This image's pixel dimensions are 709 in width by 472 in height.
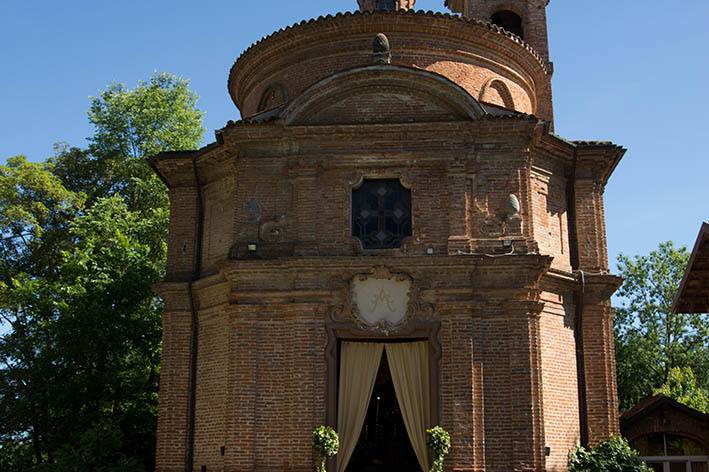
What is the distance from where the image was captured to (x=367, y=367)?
58.5 ft

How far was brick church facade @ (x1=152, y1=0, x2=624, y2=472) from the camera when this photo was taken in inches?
681

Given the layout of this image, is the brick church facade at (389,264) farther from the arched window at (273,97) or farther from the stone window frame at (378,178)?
the arched window at (273,97)

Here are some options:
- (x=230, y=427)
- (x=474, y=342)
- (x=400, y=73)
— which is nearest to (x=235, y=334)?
(x=230, y=427)

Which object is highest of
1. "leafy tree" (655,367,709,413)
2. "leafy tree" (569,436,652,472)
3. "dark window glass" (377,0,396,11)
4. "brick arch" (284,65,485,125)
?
"dark window glass" (377,0,396,11)

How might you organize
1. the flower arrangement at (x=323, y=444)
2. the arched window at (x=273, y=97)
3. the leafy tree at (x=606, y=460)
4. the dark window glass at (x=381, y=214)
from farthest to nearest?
the arched window at (x=273, y=97) → the dark window glass at (x=381, y=214) → the leafy tree at (x=606, y=460) → the flower arrangement at (x=323, y=444)

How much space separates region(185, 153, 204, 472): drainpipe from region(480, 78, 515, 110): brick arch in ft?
25.2

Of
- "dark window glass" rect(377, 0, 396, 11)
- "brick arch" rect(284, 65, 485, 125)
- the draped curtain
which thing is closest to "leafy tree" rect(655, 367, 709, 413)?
"dark window glass" rect(377, 0, 396, 11)

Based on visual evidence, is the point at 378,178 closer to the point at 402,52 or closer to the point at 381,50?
the point at 381,50

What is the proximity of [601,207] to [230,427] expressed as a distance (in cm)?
1036

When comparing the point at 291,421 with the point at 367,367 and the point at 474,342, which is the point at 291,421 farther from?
the point at 474,342

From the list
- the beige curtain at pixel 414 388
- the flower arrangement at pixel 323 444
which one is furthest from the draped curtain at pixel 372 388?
the flower arrangement at pixel 323 444

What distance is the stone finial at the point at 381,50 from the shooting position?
1920 cm

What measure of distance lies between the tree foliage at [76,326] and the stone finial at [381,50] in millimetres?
11037

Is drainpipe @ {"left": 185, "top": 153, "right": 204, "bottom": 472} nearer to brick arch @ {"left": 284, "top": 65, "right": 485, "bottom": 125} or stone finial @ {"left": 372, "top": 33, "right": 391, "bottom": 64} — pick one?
brick arch @ {"left": 284, "top": 65, "right": 485, "bottom": 125}
